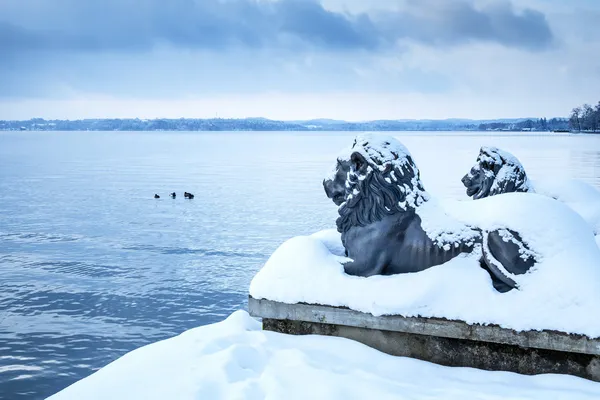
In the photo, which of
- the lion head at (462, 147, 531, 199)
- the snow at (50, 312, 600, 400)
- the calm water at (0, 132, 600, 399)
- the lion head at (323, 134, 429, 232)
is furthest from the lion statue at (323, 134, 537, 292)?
the calm water at (0, 132, 600, 399)

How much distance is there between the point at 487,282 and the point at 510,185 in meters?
2.24

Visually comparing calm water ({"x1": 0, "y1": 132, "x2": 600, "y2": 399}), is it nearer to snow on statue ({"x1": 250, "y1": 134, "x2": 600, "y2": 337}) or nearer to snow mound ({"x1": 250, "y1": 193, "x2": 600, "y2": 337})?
snow mound ({"x1": 250, "y1": 193, "x2": 600, "y2": 337})

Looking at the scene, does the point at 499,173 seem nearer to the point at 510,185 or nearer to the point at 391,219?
the point at 510,185

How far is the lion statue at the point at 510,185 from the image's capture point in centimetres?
679

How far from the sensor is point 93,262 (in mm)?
14211

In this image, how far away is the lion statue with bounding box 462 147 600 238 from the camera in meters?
6.79

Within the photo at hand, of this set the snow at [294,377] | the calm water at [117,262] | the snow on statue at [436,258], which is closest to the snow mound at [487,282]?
the snow on statue at [436,258]

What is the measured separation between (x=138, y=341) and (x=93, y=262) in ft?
18.5

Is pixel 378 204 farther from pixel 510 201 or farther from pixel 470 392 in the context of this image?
pixel 470 392

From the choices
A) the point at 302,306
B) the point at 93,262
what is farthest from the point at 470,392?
the point at 93,262

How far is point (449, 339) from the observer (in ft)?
15.9

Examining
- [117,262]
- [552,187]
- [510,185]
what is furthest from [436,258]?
[117,262]

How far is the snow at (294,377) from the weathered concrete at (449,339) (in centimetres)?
10

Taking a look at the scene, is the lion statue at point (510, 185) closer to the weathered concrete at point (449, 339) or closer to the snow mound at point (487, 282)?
the snow mound at point (487, 282)
